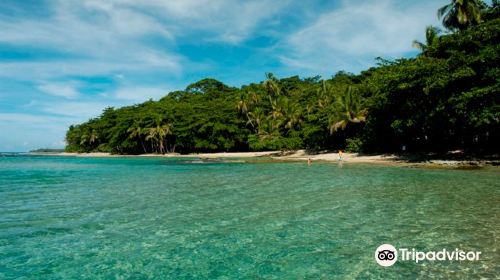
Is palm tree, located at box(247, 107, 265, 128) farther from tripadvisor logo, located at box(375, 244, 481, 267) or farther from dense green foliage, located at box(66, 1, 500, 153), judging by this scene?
tripadvisor logo, located at box(375, 244, 481, 267)

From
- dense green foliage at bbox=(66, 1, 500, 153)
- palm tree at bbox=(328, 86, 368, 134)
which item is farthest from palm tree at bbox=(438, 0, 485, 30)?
palm tree at bbox=(328, 86, 368, 134)

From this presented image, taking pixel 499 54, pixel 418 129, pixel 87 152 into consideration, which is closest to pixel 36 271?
pixel 499 54

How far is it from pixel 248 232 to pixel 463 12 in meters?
38.5

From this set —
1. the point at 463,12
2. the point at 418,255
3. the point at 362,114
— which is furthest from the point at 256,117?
the point at 418,255

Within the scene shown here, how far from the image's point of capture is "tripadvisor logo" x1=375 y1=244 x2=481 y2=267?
6410 millimetres

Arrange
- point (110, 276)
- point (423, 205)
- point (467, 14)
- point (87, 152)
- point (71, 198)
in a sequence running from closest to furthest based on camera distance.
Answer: point (110, 276), point (423, 205), point (71, 198), point (467, 14), point (87, 152)

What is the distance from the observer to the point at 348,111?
40.0m

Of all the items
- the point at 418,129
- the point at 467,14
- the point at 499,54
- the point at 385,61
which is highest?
the point at 467,14

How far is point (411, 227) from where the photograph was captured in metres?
8.64

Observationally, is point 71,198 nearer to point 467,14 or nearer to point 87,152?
point 467,14

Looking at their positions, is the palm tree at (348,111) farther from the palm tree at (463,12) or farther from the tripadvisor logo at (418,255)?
the tripadvisor logo at (418,255)

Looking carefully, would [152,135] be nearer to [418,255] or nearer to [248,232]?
[248,232]

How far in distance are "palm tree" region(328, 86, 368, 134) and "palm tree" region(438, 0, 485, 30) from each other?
1233 centimetres

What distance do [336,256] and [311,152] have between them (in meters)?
42.0
